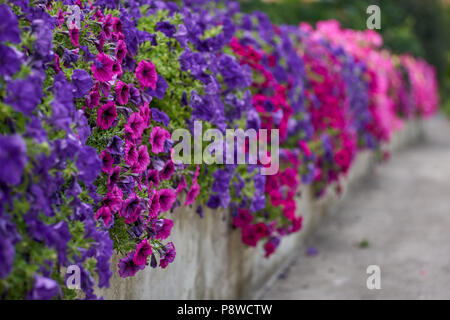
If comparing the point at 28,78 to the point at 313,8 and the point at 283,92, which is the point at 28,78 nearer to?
the point at 283,92

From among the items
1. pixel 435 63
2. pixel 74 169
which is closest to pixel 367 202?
pixel 74 169

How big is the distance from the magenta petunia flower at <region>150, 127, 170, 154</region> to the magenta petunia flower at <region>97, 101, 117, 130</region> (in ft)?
1.11

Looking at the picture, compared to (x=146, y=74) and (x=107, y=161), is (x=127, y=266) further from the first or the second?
(x=146, y=74)

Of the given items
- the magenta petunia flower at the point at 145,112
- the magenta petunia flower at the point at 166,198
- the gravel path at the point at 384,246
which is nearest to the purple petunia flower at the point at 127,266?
the magenta petunia flower at the point at 166,198

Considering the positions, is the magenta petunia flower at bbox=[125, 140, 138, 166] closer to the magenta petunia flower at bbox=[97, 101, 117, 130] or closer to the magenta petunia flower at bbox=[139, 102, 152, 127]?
the magenta petunia flower at bbox=[97, 101, 117, 130]

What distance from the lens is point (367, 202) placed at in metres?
7.63

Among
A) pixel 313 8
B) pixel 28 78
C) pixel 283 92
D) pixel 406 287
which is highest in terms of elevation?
pixel 313 8

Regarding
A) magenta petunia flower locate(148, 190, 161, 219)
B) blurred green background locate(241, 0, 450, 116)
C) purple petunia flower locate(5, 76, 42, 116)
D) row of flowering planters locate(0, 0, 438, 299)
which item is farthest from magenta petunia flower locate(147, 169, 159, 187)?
blurred green background locate(241, 0, 450, 116)

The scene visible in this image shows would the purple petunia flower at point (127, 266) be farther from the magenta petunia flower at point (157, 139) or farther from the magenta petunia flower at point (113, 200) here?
the magenta petunia flower at point (157, 139)

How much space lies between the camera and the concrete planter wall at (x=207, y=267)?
3.16 m

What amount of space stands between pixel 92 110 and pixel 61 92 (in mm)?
577

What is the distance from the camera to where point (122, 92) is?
274cm

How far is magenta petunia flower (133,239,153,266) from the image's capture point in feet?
8.35

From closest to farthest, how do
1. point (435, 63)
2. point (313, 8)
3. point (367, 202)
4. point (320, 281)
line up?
point (320, 281) < point (367, 202) < point (313, 8) < point (435, 63)
